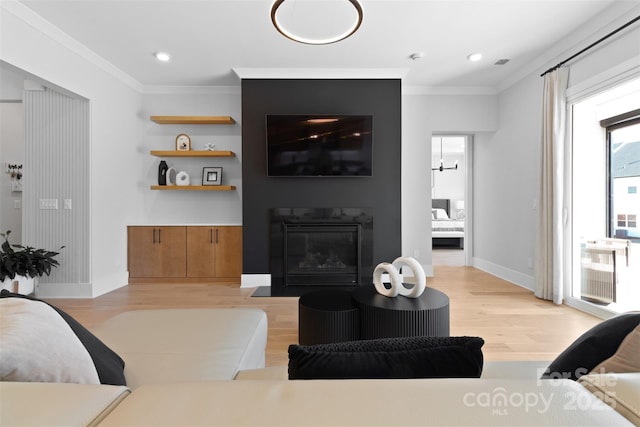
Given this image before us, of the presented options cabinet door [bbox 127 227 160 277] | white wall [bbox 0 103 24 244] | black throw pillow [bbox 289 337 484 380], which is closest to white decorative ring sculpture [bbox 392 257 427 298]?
black throw pillow [bbox 289 337 484 380]

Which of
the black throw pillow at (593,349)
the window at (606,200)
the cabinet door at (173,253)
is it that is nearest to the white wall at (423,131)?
the window at (606,200)

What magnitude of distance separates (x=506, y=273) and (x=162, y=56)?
5300 mm

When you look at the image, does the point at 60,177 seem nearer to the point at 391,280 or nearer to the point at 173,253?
the point at 173,253

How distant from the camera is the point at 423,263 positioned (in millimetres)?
4484

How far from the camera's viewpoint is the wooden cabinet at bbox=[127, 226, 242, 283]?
13.6 feet

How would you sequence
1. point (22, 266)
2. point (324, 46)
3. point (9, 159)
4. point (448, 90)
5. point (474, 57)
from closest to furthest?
point (22, 266), point (324, 46), point (474, 57), point (9, 159), point (448, 90)

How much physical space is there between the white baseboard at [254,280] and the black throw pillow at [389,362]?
3.41m

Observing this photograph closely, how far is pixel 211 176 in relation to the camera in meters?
4.47

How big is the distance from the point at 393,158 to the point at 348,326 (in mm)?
2621

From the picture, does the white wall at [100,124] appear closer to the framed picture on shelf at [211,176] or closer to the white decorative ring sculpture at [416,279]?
the framed picture on shelf at [211,176]

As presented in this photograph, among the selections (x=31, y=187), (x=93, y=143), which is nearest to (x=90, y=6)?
(x=93, y=143)

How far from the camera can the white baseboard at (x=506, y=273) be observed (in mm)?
3785

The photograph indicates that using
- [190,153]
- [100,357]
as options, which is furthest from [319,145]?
[100,357]

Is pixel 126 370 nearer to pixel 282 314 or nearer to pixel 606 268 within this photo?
pixel 282 314
